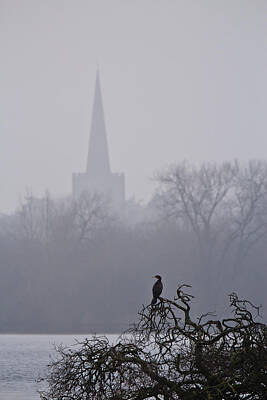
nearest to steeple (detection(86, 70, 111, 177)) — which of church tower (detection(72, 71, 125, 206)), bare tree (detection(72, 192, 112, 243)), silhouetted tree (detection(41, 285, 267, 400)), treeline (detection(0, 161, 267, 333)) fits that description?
church tower (detection(72, 71, 125, 206))

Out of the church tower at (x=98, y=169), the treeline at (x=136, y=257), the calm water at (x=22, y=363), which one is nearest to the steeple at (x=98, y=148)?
the church tower at (x=98, y=169)

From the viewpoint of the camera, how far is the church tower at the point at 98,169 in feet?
543

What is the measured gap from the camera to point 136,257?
2734 inches

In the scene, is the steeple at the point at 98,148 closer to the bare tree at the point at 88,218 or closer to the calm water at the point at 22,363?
the bare tree at the point at 88,218

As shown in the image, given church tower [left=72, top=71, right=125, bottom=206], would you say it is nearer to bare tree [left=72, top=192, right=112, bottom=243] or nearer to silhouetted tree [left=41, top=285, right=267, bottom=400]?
bare tree [left=72, top=192, right=112, bottom=243]

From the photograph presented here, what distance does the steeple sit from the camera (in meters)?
185

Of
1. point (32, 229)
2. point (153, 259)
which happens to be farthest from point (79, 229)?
point (153, 259)

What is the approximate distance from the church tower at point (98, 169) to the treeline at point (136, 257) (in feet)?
281

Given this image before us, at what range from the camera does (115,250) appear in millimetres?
70250

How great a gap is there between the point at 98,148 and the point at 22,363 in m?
153

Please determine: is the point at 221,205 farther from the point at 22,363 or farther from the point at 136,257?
the point at 22,363

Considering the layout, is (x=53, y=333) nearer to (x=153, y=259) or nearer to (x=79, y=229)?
(x=153, y=259)

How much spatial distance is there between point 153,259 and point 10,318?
11412 mm

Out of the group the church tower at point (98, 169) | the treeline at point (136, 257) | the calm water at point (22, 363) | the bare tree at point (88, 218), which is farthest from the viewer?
the church tower at point (98, 169)
